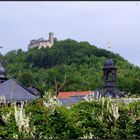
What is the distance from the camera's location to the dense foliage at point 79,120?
974cm

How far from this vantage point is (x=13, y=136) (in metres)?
9.26

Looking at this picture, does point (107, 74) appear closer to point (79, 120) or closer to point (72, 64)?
point (72, 64)

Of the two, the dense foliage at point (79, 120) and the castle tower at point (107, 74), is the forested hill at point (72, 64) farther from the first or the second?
the dense foliage at point (79, 120)

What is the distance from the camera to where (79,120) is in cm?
1023

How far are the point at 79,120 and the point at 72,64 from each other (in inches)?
3390

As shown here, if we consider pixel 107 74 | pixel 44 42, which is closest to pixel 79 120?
pixel 107 74

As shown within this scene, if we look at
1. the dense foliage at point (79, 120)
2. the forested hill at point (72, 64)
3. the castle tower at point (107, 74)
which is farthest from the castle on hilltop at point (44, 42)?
the dense foliage at point (79, 120)

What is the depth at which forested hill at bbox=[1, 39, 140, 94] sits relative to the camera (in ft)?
280

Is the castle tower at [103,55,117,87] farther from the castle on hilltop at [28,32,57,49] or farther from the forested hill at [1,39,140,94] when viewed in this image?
the castle on hilltop at [28,32,57,49]

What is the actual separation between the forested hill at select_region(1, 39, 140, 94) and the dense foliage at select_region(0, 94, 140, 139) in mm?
66914

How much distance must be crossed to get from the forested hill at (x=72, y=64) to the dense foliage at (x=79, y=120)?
66914mm

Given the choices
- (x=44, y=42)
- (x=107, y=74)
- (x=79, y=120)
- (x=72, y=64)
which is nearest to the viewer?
(x=79, y=120)

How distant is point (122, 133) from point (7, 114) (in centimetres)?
189

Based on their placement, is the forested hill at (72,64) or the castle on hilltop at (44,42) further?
the castle on hilltop at (44,42)
